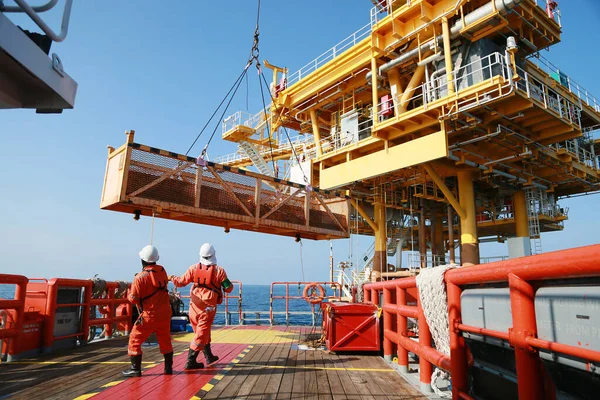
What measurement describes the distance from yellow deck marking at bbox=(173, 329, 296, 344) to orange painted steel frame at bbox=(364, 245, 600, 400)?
6.31m

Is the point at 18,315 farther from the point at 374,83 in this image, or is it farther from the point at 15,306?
the point at 374,83

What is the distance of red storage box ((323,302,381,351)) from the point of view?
24.9 feet

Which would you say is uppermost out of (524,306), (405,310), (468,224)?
(468,224)

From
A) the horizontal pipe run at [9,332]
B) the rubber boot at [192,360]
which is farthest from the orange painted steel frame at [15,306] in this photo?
the rubber boot at [192,360]

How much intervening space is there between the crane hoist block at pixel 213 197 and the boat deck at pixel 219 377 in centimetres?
264

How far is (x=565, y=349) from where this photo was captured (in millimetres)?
2113

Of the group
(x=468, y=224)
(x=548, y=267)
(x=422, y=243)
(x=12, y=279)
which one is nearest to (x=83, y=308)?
(x=12, y=279)

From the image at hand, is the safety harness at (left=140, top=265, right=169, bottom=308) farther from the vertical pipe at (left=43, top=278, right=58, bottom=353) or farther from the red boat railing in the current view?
the red boat railing

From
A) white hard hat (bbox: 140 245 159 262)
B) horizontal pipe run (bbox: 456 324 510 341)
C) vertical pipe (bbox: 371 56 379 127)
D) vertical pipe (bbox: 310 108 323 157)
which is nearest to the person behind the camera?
horizontal pipe run (bbox: 456 324 510 341)

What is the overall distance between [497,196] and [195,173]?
17320 mm

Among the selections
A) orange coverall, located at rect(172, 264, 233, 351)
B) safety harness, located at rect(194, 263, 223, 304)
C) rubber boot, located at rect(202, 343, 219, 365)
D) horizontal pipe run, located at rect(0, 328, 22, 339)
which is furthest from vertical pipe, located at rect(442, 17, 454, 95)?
horizontal pipe run, located at rect(0, 328, 22, 339)

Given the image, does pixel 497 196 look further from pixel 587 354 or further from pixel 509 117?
pixel 587 354

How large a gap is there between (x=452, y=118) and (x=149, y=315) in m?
10.8

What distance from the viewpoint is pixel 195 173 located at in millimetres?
8070
